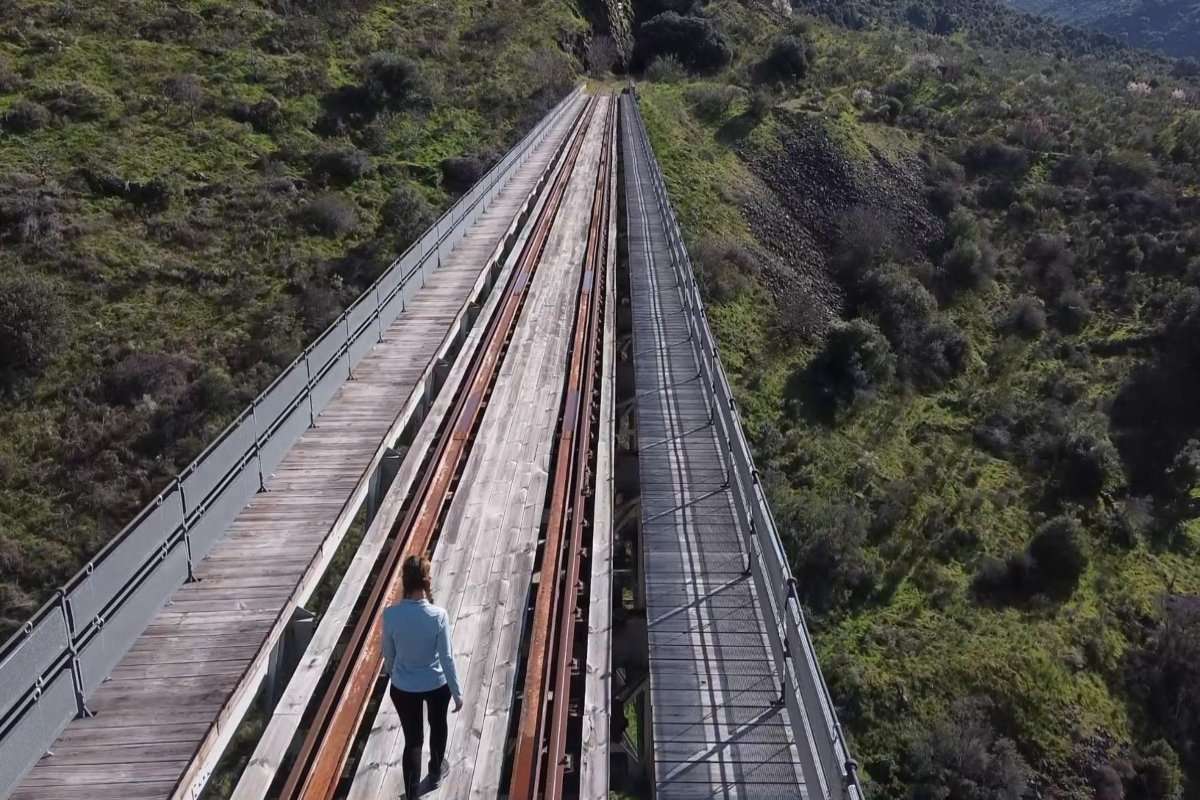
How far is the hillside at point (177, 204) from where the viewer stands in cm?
1977

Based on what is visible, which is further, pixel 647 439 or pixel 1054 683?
pixel 1054 683

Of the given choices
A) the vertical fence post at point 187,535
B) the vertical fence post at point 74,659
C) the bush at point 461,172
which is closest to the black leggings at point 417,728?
the vertical fence post at point 74,659

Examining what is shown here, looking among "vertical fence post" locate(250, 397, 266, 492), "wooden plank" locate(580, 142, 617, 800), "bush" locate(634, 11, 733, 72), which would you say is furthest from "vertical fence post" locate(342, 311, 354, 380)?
"bush" locate(634, 11, 733, 72)

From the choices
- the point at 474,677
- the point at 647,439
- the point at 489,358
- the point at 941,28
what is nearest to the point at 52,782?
the point at 474,677

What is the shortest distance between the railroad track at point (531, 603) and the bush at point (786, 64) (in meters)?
45.5

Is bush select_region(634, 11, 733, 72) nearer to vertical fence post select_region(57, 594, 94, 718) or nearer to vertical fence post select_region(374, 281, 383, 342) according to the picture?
vertical fence post select_region(374, 281, 383, 342)

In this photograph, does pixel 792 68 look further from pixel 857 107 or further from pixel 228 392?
pixel 228 392

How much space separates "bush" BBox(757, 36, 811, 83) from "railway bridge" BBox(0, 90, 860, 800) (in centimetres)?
4727

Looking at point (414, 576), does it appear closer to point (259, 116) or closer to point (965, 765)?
point (965, 765)

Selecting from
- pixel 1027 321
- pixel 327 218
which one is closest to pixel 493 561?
pixel 327 218

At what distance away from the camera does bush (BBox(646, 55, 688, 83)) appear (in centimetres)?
6131

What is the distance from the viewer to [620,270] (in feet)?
75.0

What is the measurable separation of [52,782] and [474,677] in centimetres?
296

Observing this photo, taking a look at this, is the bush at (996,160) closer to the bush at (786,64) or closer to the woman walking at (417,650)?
the bush at (786,64)
